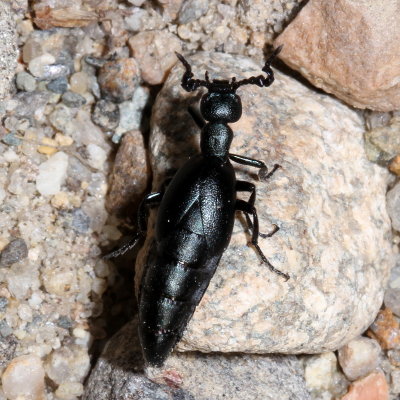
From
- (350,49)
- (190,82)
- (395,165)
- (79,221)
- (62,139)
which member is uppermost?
(350,49)

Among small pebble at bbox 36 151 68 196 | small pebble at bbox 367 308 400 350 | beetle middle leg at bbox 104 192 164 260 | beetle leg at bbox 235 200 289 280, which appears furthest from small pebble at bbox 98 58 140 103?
small pebble at bbox 367 308 400 350

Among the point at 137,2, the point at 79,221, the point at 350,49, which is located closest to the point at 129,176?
the point at 79,221

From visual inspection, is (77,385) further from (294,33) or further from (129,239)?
(294,33)

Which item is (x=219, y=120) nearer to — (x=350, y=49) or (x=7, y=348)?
(x=350, y=49)

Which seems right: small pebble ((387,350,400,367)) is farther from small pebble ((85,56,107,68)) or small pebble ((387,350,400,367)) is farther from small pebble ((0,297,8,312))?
small pebble ((85,56,107,68))

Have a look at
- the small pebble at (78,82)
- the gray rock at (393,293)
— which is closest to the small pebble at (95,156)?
the small pebble at (78,82)
